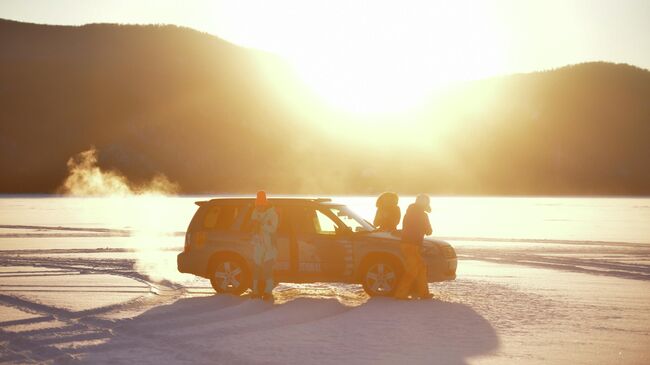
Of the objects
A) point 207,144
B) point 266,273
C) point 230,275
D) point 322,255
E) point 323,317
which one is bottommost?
point 323,317

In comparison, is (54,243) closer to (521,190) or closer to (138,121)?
(138,121)

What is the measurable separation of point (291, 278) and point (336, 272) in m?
0.79

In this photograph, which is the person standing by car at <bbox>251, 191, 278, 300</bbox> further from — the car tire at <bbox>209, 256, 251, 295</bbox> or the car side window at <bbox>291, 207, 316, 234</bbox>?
the car side window at <bbox>291, 207, 316, 234</bbox>

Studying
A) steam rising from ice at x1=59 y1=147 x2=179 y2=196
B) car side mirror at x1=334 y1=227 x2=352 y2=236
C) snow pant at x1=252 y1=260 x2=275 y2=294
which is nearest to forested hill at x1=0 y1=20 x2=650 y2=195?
steam rising from ice at x1=59 y1=147 x2=179 y2=196

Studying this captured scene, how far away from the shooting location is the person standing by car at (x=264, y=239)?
13.5 metres

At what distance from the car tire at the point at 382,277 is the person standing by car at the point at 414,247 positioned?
24 cm

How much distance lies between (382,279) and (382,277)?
4cm

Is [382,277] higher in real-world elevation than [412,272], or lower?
lower

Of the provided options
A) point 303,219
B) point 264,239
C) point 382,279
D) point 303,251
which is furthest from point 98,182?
point 264,239

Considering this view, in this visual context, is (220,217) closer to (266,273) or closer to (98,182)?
(266,273)

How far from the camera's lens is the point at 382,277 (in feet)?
47.0

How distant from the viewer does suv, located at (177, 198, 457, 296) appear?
563 inches

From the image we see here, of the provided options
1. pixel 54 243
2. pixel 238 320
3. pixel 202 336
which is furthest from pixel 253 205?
pixel 54 243

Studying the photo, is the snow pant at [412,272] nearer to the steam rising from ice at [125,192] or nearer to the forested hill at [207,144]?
the steam rising from ice at [125,192]
